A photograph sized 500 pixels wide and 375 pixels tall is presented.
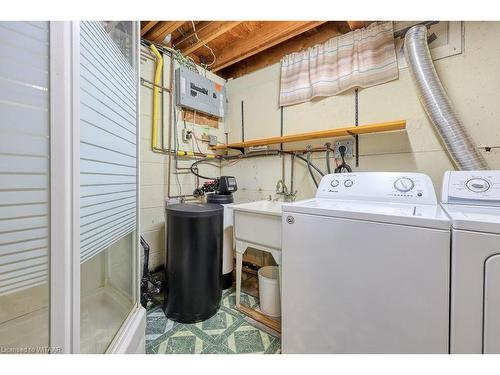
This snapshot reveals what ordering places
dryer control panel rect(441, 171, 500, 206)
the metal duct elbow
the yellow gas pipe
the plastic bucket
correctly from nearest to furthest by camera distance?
dryer control panel rect(441, 171, 500, 206)
the metal duct elbow
the plastic bucket
the yellow gas pipe

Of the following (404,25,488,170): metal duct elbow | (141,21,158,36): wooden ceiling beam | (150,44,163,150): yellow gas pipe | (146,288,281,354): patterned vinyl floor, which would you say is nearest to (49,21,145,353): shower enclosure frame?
(146,288,281,354): patterned vinyl floor

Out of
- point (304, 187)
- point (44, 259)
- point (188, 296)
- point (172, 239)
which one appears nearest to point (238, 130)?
point (304, 187)

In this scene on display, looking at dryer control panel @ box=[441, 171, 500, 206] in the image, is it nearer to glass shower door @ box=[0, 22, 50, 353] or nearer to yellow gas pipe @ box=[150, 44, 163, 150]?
glass shower door @ box=[0, 22, 50, 353]

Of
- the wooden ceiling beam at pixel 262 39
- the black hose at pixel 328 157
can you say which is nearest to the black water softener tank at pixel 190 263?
the black hose at pixel 328 157

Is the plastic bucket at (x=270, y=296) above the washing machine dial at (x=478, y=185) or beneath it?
beneath

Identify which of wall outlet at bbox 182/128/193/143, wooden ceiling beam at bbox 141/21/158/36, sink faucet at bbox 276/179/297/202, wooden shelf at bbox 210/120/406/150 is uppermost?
wooden ceiling beam at bbox 141/21/158/36

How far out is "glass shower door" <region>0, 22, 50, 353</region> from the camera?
602 millimetres

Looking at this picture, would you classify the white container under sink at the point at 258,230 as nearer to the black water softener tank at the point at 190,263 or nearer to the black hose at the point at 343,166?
the black water softener tank at the point at 190,263

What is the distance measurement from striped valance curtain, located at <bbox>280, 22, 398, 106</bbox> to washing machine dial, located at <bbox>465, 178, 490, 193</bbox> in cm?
94

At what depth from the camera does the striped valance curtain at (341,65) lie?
1578 mm

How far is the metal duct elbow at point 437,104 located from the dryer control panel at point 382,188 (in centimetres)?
34

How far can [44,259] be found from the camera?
62 cm

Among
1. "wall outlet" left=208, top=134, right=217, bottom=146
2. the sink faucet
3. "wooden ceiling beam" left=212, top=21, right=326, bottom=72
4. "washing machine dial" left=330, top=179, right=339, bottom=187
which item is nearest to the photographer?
"washing machine dial" left=330, top=179, right=339, bottom=187
